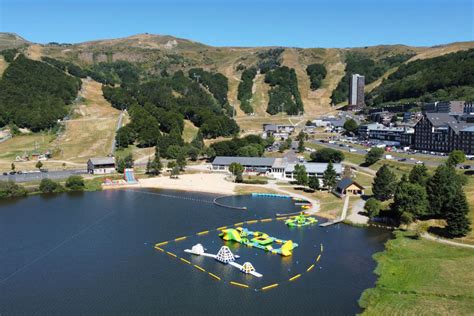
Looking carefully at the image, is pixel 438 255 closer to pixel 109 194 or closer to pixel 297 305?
pixel 297 305

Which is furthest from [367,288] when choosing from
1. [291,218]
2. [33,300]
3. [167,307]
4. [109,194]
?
[109,194]

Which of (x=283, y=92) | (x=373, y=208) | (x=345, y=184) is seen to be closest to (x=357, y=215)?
(x=373, y=208)

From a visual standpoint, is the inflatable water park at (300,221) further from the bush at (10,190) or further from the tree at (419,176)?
the bush at (10,190)

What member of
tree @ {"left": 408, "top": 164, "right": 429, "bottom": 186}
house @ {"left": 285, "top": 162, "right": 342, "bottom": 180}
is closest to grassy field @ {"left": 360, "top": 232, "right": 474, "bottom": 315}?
tree @ {"left": 408, "top": 164, "right": 429, "bottom": 186}

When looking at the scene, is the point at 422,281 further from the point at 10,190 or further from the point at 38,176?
the point at 38,176

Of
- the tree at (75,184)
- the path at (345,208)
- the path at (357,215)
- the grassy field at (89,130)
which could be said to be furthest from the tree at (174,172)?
the path at (357,215)
